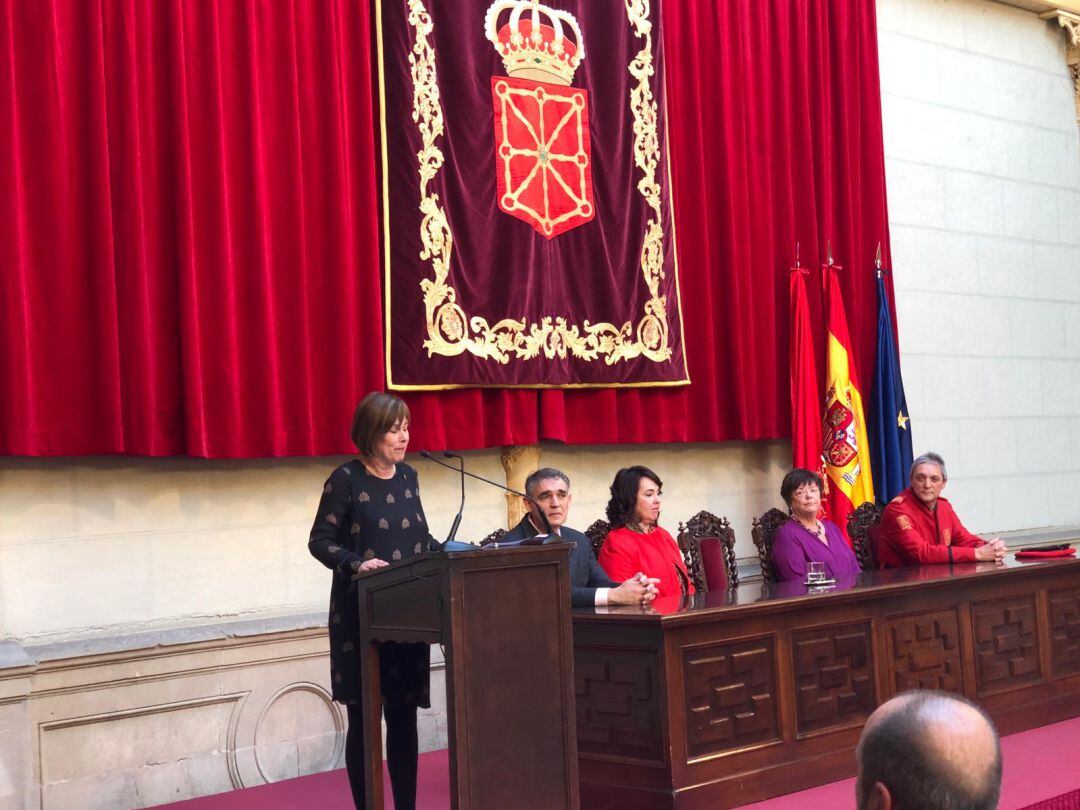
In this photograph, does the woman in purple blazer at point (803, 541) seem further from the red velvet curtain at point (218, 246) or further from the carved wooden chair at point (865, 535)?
the red velvet curtain at point (218, 246)

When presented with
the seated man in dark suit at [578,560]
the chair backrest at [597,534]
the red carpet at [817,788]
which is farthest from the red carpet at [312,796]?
the chair backrest at [597,534]

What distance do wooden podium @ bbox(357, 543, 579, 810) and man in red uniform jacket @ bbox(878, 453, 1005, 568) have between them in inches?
119

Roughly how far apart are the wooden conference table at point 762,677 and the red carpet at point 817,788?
109 millimetres

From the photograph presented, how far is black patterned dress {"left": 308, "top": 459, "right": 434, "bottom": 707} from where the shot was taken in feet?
12.5

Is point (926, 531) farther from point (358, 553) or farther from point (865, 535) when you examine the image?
point (358, 553)

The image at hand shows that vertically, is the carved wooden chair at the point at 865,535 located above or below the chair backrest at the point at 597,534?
below

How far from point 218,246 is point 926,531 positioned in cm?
345

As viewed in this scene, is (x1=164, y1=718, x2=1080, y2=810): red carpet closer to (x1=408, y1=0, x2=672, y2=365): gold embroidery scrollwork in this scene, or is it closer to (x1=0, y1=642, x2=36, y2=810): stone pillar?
(x1=0, y1=642, x2=36, y2=810): stone pillar

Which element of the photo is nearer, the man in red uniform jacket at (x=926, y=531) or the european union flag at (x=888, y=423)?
the man in red uniform jacket at (x=926, y=531)

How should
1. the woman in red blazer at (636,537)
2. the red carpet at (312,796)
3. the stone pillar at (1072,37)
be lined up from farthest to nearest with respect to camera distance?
the stone pillar at (1072,37), the woman in red blazer at (636,537), the red carpet at (312,796)

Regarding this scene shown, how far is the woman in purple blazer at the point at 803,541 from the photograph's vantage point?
5.76 m

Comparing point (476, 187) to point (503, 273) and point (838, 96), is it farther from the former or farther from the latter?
point (838, 96)

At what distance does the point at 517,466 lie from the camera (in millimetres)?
6227

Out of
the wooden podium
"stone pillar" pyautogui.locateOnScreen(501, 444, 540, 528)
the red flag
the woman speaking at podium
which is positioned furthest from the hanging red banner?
the wooden podium
